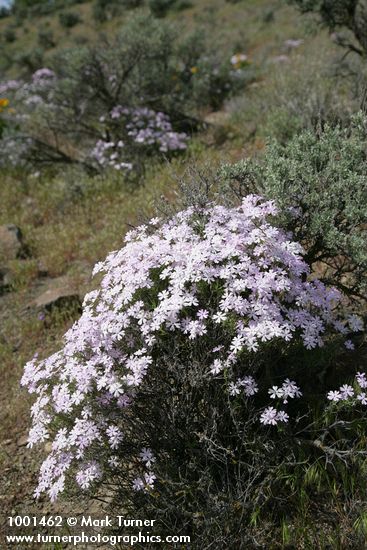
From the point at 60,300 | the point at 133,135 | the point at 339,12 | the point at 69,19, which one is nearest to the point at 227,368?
the point at 60,300

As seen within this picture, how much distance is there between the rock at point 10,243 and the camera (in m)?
6.42

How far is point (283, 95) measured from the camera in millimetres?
7805

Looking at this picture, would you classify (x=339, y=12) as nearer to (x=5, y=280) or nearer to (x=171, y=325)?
(x=5, y=280)

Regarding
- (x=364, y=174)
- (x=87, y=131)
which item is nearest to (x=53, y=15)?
(x=87, y=131)

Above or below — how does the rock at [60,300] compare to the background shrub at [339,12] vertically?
below

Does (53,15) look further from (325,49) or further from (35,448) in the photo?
(35,448)

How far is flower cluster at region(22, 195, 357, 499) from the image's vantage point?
8.58 ft

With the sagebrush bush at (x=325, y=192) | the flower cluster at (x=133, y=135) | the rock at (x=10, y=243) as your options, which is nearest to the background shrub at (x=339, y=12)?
the flower cluster at (x=133, y=135)

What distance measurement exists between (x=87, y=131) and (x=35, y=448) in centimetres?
607

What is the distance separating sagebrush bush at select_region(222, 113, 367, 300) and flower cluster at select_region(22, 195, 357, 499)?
1.21 feet

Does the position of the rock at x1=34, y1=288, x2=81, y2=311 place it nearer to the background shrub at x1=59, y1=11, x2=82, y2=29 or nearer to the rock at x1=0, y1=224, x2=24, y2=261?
the rock at x1=0, y1=224, x2=24, y2=261

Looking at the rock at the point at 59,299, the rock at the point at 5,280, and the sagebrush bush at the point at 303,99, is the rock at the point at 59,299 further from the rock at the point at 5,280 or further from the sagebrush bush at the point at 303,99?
→ the sagebrush bush at the point at 303,99

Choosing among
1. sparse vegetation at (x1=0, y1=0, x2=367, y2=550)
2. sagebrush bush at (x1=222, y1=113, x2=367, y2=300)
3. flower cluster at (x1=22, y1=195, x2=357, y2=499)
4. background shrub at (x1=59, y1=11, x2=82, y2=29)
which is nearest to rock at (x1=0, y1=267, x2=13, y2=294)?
sparse vegetation at (x1=0, y1=0, x2=367, y2=550)

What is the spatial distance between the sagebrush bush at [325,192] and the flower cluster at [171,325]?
14.5 inches
